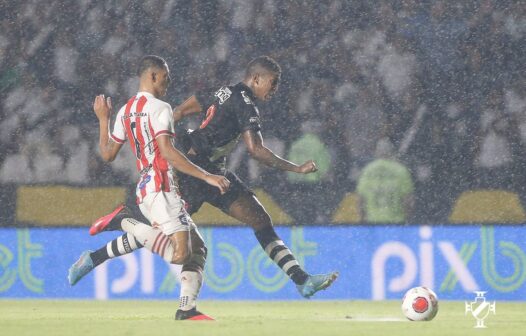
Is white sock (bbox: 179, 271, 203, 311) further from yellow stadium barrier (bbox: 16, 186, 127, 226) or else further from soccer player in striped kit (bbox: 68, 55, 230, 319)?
yellow stadium barrier (bbox: 16, 186, 127, 226)

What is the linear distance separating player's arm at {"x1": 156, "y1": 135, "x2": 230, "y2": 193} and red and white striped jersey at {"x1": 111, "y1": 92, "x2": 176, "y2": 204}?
48mm

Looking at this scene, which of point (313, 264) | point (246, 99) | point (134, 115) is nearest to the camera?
point (134, 115)

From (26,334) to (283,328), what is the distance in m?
1.36

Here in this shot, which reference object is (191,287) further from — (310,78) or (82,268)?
(310,78)

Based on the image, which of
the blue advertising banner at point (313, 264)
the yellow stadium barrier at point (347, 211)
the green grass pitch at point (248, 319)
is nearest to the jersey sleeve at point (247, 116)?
the green grass pitch at point (248, 319)

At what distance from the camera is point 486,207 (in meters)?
12.2

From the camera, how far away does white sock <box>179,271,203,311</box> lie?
20.3 feet

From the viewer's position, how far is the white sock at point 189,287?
6191 millimetres

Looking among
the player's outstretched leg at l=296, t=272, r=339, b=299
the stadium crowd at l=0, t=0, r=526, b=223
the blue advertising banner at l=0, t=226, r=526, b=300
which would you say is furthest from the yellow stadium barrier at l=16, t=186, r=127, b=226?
the player's outstretched leg at l=296, t=272, r=339, b=299

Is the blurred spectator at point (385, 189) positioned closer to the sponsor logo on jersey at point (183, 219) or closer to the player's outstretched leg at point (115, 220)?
the player's outstretched leg at point (115, 220)

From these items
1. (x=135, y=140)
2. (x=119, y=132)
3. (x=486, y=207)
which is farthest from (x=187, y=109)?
(x=486, y=207)

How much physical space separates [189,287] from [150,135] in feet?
2.78

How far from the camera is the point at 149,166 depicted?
6.12m

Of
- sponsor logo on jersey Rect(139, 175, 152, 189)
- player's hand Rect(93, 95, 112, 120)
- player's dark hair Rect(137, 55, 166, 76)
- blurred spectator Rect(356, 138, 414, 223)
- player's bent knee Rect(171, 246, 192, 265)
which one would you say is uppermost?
blurred spectator Rect(356, 138, 414, 223)
